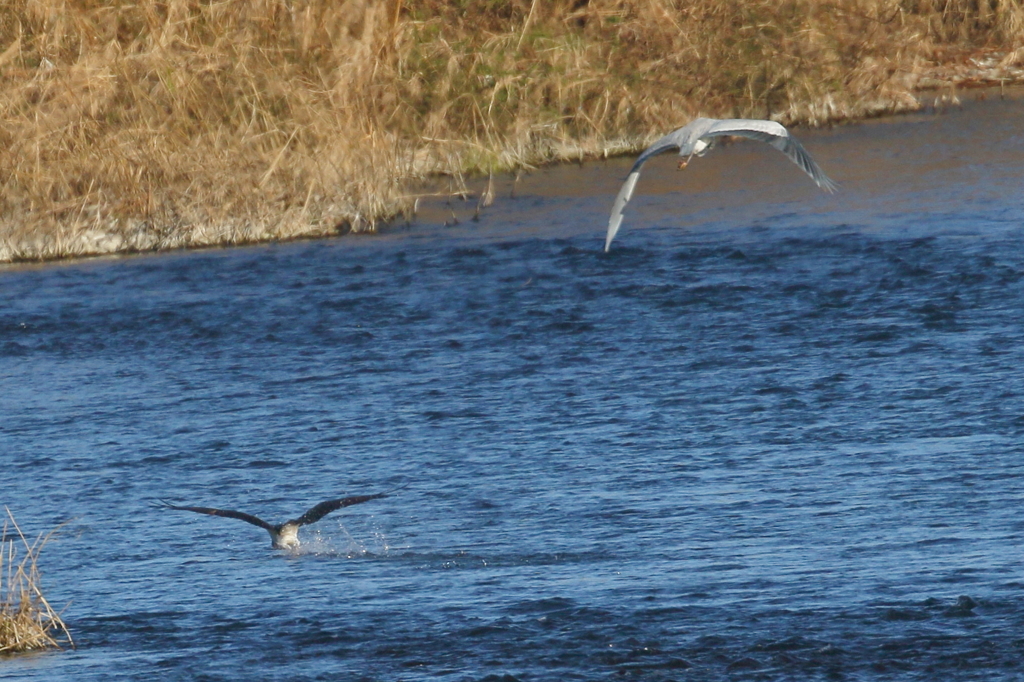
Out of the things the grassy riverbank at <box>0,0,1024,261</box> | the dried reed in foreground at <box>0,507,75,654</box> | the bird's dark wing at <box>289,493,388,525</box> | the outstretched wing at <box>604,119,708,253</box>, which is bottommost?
the dried reed in foreground at <box>0,507,75,654</box>

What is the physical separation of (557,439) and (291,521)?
3078mm

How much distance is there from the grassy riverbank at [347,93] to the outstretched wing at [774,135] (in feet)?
31.2

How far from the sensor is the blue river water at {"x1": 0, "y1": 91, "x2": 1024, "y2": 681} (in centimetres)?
812

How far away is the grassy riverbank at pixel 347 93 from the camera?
19.1 meters

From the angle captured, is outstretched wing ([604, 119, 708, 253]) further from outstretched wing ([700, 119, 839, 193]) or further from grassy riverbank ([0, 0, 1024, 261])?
grassy riverbank ([0, 0, 1024, 261])

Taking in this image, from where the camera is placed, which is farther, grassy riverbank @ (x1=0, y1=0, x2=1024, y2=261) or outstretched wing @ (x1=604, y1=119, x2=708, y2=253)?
grassy riverbank @ (x1=0, y1=0, x2=1024, y2=261)

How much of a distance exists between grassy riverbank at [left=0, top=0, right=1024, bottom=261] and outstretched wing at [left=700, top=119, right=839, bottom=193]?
31.2 ft

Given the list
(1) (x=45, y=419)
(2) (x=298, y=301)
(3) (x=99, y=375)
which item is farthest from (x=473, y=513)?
(2) (x=298, y=301)

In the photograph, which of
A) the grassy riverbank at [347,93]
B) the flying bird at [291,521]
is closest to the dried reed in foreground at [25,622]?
the flying bird at [291,521]

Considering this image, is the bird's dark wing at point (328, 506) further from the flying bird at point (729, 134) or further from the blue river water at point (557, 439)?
the flying bird at point (729, 134)

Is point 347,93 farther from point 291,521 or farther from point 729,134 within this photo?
point 291,521

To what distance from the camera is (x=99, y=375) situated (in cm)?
1534

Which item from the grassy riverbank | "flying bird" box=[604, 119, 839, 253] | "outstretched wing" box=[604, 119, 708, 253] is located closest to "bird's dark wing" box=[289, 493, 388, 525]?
"flying bird" box=[604, 119, 839, 253]

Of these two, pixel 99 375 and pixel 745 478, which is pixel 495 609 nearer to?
pixel 745 478
